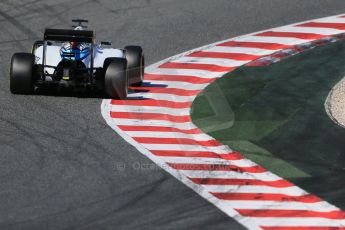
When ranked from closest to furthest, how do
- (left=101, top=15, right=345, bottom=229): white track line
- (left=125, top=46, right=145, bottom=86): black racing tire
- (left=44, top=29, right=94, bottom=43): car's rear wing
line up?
(left=101, top=15, right=345, bottom=229): white track line < (left=44, top=29, right=94, bottom=43): car's rear wing < (left=125, top=46, right=145, bottom=86): black racing tire

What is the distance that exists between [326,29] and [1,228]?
14274 millimetres

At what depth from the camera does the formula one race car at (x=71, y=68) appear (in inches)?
813

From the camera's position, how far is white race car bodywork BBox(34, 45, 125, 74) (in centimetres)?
2112

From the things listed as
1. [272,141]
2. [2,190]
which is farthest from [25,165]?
[272,141]

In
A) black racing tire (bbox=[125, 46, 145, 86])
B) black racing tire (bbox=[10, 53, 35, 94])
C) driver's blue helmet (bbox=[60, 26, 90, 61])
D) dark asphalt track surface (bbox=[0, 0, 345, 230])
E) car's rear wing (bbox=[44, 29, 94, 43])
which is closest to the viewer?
dark asphalt track surface (bbox=[0, 0, 345, 230])

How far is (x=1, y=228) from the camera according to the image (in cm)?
1465

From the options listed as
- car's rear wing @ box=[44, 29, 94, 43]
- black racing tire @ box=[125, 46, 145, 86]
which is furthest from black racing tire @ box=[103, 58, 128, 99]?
black racing tire @ box=[125, 46, 145, 86]

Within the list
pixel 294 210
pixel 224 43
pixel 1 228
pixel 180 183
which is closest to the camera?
pixel 1 228

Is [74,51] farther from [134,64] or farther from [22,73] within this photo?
[134,64]

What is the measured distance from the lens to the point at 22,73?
20.6m

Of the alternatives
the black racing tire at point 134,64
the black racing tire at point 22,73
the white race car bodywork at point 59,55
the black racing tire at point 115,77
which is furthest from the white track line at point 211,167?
the black racing tire at point 22,73

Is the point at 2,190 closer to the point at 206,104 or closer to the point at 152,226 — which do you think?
the point at 152,226

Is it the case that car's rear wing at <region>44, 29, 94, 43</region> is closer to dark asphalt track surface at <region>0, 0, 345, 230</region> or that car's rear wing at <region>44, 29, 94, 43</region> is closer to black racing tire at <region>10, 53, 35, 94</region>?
black racing tire at <region>10, 53, 35, 94</region>

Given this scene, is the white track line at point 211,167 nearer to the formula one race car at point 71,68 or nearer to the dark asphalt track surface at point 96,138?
the dark asphalt track surface at point 96,138
